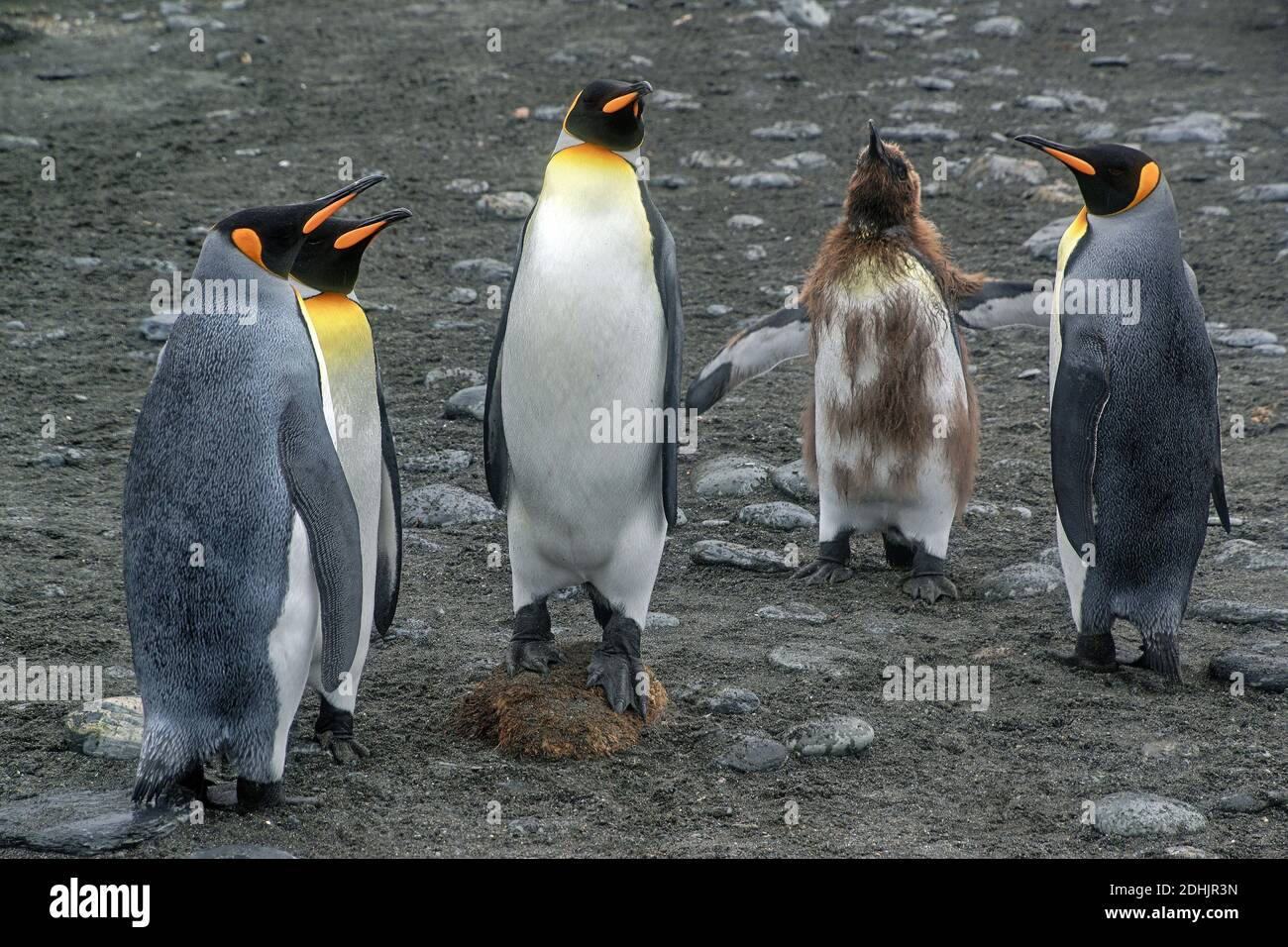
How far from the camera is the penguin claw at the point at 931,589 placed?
14.5ft

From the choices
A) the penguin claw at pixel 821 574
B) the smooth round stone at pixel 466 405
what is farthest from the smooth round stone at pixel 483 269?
the penguin claw at pixel 821 574

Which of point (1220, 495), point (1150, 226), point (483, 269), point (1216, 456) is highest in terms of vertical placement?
point (1150, 226)

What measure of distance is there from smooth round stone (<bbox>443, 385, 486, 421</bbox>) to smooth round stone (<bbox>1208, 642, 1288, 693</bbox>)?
278 centimetres

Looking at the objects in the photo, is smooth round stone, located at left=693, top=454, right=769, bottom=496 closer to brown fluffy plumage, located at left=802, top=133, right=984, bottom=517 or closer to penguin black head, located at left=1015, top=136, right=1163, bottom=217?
brown fluffy plumage, located at left=802, top=133, right=984, bottom=517

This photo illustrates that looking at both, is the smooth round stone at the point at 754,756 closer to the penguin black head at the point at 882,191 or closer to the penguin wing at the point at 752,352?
the penguin wing at the point at 752,352

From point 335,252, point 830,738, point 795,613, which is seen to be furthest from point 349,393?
point 795,613

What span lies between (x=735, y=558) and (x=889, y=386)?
0.69 m

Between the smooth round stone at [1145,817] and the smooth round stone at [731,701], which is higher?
the smooth round stone at [731,701]

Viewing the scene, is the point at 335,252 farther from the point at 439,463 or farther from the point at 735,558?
the point at 439,463

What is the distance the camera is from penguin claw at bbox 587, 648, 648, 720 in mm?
3494

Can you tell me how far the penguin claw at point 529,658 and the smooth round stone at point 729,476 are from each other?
155cm

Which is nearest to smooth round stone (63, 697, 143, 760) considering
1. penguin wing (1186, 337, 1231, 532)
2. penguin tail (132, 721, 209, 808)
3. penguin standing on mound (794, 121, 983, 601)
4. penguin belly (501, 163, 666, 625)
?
penguin tail (132, 721, 209, 808)

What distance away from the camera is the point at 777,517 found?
4.97 meters

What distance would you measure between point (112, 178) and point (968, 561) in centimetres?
534
